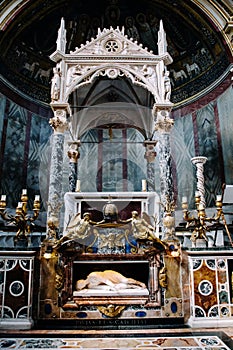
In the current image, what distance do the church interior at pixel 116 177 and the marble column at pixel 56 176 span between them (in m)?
0.02

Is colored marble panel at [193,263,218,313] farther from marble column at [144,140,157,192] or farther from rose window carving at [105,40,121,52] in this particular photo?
rose window carving at [105,40,121,52]

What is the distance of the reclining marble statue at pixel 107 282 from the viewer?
4.96 meters

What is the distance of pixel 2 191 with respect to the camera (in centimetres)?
887

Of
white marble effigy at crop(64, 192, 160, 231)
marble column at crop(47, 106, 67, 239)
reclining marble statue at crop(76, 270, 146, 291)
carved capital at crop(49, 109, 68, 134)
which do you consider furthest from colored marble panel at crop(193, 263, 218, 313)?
carved capital at crop(49, 109, 68, 134)

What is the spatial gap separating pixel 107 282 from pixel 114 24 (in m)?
8.78

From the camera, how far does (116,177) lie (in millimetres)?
11875

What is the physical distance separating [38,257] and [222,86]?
722 cm

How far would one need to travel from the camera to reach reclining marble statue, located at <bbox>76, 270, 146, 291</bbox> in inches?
195

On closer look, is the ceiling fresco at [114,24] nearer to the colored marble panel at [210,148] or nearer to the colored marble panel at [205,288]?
the colored marble panel at [210,148]

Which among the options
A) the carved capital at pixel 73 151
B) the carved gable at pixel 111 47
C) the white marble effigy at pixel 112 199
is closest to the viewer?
the carved gable at pixel 111 47

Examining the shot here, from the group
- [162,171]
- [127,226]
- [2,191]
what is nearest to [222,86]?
[162,171]

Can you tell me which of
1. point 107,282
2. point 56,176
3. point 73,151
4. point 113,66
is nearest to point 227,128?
point 113,66

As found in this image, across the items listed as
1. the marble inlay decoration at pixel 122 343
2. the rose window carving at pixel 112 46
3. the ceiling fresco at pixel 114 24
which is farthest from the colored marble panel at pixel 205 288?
the ceiling fresco at pixel 114 24

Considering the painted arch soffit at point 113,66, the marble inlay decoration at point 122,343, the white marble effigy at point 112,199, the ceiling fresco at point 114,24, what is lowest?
the marble inlay decoration at point 122,343
